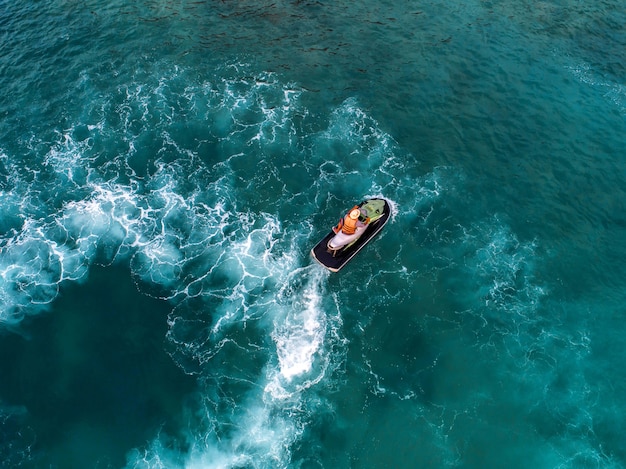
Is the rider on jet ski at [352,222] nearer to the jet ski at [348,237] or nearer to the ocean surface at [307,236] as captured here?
the jet ski at [348,237]

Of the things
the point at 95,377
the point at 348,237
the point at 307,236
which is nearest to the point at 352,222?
the point at 348,237

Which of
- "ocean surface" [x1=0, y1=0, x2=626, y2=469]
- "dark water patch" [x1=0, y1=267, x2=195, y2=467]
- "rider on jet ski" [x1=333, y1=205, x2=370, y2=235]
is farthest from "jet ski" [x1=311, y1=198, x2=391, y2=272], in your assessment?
"dark water patch" [x1=0, y1=267, x2=195, y2=467]

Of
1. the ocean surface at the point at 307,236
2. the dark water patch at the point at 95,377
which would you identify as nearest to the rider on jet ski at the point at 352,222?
the ocean surface at the point at 307,236

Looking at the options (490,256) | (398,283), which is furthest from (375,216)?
(490,256)

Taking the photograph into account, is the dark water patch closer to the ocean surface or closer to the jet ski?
the ocean surface

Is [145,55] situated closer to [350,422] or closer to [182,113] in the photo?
[182,113]

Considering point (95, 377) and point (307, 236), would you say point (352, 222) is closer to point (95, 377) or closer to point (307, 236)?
point (307, 236)
